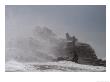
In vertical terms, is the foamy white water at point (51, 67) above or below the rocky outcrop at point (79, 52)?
below

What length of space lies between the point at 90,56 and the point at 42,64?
1.70 ft

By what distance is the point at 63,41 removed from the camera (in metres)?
1.93

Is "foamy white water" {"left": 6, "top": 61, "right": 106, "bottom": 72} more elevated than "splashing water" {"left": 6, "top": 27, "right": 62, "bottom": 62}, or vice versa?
"splashing water" {"left": 6, "top": 27, "right": 62, "bottom": 62}

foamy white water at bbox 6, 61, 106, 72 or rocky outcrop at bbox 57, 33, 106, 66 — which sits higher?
rocky outcrop at bbox 57, 33, 106, 66

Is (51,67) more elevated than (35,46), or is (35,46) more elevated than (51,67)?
(35,46)

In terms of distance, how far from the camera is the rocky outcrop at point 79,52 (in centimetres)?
192

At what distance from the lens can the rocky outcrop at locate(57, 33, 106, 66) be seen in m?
1.92

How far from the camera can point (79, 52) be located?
1.93m

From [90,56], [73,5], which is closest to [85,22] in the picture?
[73,5]

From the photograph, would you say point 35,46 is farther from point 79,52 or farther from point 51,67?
point 79,52

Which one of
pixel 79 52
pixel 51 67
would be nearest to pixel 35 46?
pixel 51 67

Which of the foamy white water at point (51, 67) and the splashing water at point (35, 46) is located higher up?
the splashing water at point (35, 46)
